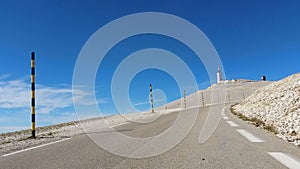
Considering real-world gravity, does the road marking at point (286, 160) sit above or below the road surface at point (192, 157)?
below

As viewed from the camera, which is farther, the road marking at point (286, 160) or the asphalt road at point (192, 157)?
the asphalt road at point (192, 157)

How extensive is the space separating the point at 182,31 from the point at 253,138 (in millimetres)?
4639

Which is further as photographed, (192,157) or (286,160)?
(192,157)

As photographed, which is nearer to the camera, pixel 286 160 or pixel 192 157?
pixel 286 160

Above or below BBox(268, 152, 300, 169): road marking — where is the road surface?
above

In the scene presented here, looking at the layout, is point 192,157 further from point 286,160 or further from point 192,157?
point 286,160

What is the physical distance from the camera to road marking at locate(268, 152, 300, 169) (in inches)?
132

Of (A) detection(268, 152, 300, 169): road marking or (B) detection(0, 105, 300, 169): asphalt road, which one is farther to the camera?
(B) detection(0, 105, 300, 169): asphalt road

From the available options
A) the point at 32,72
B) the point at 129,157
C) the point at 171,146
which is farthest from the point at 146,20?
the point at 129,157

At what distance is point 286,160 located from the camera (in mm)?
3623

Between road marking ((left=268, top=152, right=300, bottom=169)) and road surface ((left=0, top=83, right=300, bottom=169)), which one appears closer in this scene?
road marking ((left=268, top=152, right=300, bottom=169))

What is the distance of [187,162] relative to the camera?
3.72 meters

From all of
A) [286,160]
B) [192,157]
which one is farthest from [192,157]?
[286,160]

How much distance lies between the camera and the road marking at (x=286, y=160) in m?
3.35
